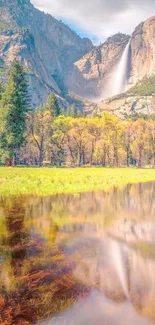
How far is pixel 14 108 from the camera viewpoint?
59219 mm

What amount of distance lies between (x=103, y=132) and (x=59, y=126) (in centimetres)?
1178

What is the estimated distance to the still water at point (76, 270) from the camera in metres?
6.45

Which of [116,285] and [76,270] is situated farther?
[76,270]

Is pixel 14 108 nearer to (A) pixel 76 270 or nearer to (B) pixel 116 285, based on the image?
(A) pixel 76 270

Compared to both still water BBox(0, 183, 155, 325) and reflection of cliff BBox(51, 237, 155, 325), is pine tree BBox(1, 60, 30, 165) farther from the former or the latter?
reflection of cliff BBox(51, 237, 155, 325)

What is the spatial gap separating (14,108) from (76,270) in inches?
2110

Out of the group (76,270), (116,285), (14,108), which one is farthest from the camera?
(14,108)

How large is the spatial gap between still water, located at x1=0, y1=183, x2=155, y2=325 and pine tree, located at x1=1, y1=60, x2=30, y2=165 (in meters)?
44.8

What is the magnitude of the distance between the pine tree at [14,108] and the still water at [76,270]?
44.8 m

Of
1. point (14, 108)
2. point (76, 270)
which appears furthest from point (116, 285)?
point (14, 108)

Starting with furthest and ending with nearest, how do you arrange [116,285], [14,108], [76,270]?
[14,108], [76,270], [116,285]

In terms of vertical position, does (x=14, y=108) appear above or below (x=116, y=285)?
above

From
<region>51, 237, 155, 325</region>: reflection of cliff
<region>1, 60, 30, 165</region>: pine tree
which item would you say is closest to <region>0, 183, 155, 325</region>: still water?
<region>51, 237, 155, 325</region>: reflection of cliff

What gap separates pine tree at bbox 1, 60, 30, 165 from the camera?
195ft
